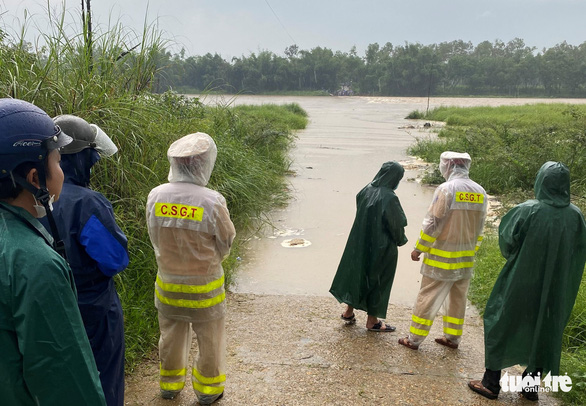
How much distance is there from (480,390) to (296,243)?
4.35m

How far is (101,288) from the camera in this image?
2.69 meters

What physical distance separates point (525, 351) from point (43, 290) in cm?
331

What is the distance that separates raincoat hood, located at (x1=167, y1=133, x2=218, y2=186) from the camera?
3.28m

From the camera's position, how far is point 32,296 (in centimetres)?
141

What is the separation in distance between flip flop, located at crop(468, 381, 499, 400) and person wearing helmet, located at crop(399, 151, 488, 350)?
2.20 feet

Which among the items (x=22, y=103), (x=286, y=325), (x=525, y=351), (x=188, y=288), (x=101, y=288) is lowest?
(x=286, y=325)

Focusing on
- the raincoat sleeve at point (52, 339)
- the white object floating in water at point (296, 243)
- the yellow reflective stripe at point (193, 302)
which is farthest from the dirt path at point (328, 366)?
the white object floating in water at point (296, 243)

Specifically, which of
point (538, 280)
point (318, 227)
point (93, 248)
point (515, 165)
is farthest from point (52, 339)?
point (515, 165)

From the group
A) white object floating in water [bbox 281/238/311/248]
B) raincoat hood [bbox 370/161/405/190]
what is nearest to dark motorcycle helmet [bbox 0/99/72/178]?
raincoat hood [bbox 370/161/405/190]

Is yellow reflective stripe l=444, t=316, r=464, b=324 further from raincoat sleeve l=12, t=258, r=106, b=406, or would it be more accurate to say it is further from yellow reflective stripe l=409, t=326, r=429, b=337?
raincoat sleeve l=12, t=258, r=106, b=406

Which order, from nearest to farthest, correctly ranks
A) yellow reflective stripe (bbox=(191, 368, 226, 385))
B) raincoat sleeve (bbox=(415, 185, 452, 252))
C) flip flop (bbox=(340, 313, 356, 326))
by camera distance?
yellow reflective stripe (bbox=(191, 368, 226, 385))
raincoat sleeve (bbox=(415, 185, 452, 252))
flip flop (bbox=(340, 313, 356, 326))

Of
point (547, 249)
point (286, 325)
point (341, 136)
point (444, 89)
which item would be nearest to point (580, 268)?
point (547, 249)

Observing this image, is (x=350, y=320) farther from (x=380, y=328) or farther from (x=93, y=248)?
(x=93, y=248)

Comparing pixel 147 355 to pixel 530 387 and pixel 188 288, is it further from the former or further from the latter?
pixel 530 387
